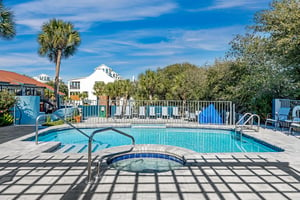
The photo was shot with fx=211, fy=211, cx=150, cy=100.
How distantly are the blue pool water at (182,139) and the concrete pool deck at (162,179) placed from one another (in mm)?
2290

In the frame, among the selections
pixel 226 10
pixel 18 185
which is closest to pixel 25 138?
pixel 18 185

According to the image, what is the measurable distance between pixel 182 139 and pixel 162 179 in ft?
18.9

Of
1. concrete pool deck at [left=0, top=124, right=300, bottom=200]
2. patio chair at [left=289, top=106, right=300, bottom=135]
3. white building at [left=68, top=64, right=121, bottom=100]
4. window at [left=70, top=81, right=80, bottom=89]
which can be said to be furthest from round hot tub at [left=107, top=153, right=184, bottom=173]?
window at [left=70, top=81, right=80, bottom=89]

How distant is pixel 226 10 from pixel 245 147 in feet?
39.3

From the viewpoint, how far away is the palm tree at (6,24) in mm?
9766

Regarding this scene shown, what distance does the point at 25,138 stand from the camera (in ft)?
24.4

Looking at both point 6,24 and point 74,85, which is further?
point 74,85

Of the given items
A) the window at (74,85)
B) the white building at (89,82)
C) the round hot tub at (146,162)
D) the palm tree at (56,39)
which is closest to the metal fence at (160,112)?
the palm tree at (56,39)

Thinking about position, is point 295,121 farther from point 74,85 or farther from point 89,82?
point 74,85

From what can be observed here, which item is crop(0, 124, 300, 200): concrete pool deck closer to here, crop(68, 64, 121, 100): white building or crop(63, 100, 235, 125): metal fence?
crop(63, 100, 235, 125): metal fence

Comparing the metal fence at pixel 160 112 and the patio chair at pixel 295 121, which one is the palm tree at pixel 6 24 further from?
the patio chair at pixel 295 121

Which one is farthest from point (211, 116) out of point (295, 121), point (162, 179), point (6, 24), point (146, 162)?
point (6, 24)

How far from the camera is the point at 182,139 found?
9.38 m

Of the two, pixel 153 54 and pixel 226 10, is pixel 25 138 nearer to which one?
pixel 226 10
